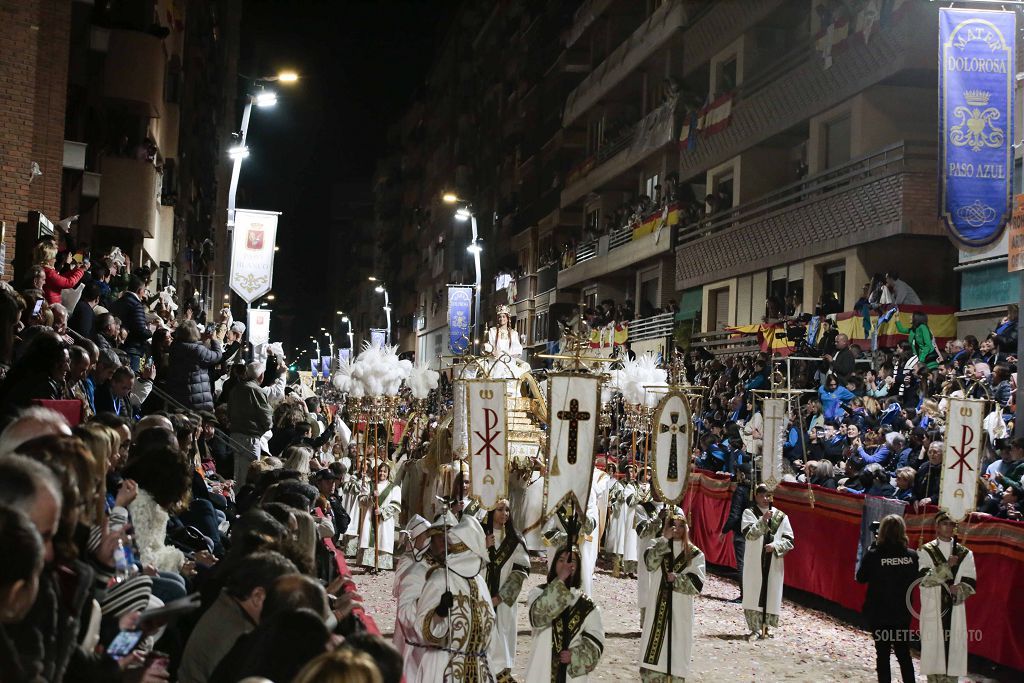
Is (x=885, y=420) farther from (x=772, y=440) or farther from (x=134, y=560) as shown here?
(x=134, y=560)

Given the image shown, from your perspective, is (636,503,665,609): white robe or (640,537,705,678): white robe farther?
(636,503,665,609): white robe

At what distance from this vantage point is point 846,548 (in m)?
16.1

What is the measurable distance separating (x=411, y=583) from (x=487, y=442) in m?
3.55

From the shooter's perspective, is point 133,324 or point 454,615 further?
point 133,324

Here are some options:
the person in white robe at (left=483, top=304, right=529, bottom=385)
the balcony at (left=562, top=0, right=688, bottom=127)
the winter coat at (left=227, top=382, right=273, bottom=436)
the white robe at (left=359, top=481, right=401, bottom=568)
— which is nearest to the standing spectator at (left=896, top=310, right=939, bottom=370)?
the person in white robe at (left=483, top=304, right=529, bottom=385)

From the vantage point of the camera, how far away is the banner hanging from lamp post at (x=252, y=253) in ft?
72.1

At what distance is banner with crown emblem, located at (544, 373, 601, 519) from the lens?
11578 mm

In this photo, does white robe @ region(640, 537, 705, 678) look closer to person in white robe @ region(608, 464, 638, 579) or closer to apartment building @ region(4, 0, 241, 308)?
person in white robe @ region(608, 464, 638, 579)

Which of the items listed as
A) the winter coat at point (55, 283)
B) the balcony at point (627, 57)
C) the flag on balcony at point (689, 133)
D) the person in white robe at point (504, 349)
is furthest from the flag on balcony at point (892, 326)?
the balcony at point (627, 57)

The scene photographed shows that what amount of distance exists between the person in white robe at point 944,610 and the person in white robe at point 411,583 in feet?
17.2

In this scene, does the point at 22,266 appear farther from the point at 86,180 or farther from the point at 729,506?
the point at 729,506

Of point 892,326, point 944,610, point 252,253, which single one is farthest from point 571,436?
point 252,253

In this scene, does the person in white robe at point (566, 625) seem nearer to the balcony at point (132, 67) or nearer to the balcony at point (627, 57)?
the balcony at point (132, 67)

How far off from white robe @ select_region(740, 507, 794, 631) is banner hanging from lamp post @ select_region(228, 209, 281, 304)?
405 inches
